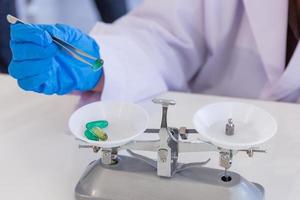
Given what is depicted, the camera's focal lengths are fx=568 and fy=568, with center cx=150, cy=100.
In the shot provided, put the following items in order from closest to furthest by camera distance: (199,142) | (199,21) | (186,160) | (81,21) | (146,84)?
(199,142) < (186,160) < (146,84) < (199,21) < (81,21)

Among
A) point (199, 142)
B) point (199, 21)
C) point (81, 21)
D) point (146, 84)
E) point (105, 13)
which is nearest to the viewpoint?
point (199, 142)

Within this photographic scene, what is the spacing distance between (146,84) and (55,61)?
0.18 m

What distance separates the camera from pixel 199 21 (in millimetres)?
979

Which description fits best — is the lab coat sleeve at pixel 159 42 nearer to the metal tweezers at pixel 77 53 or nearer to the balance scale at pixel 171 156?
the metal tweezers at pixel 77 53

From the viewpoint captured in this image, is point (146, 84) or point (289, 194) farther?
point (146, 84)

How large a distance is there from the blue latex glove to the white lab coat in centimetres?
7

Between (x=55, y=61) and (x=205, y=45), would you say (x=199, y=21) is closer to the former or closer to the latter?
(x=205, y=45)

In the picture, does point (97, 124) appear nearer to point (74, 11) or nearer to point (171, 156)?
point (171, 156)

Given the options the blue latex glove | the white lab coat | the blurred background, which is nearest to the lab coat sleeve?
the white lab coat

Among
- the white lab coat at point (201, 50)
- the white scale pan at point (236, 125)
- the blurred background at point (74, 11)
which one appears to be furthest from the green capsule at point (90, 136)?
the blurred background at point (74, 11)

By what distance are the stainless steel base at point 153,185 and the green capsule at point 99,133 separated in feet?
0.14

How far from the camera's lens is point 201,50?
39.8 inches

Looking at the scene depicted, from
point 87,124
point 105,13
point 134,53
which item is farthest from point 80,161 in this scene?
point 105,13

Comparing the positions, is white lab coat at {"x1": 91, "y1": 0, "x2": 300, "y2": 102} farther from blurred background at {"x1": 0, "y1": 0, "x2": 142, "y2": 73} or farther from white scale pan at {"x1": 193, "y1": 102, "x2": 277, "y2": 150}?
blurred background at {"x1": 0, "y1": 0, "x2": 142, "y2": 73}
